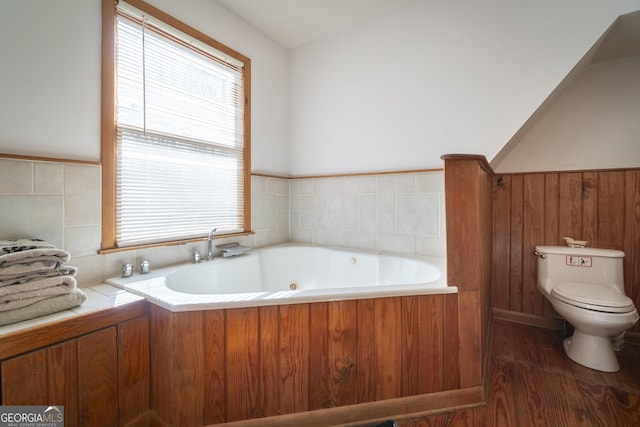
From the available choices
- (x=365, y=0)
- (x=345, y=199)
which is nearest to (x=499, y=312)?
(x=345, y=199)

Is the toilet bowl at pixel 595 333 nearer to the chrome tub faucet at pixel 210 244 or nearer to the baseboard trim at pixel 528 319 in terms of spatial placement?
the baseboard trim at pixel 528 319

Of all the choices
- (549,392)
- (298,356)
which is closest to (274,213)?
(298,356)

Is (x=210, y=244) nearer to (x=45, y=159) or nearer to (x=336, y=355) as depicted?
(x=45, y=159)

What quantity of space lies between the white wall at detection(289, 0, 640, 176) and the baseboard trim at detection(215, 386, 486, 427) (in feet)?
4.73

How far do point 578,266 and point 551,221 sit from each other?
1.31ft

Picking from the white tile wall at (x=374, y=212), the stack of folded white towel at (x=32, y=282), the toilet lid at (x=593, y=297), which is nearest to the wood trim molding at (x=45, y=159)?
the stack of folded white towel at (x=32, y=282)

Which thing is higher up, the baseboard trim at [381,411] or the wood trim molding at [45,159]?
the wood trim molding at [45,159]

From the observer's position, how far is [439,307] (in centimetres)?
126

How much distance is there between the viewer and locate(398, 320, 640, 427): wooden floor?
1.24 m

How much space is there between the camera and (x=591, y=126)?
78.9 inches

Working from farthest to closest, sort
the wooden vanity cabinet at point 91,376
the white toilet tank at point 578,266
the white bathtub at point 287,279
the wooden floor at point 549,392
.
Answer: the white toilet tank at point 578,266, the wooden floor at point 549,392, the white bathtub at point 287,279, the wooden vanity cabinet at point 91,376

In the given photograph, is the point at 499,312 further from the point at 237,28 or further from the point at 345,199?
the point at 237,28

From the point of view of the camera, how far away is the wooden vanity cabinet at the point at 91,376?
0.88 meters

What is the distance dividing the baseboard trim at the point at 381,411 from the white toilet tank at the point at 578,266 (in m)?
1.17
